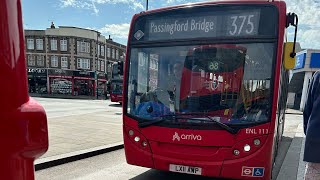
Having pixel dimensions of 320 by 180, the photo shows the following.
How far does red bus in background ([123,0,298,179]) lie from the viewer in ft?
12.6

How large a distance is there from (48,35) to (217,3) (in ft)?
149

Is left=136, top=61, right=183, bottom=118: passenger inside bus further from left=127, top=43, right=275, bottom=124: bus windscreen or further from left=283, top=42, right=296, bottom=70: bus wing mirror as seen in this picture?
left=283, top=42, right=296, bottom=70: bus wing mirror

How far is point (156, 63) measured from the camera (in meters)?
4.57

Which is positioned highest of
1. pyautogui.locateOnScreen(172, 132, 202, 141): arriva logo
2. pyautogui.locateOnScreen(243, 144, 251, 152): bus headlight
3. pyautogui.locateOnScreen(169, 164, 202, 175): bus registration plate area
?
pyautogui.locateOnScreen(172, 132, 202, 141): arriva logo

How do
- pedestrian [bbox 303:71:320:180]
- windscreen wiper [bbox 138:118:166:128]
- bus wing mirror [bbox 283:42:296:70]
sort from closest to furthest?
Answer: pedestrian [bbox 303:71:320:180] → bus wing mirror [bbox 283:42:296:70] → windscreen wiper [bbox 138:118:166:128]

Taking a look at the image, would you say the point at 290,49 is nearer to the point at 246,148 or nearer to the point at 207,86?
the point at 207,86

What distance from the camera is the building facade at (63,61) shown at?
42.7 meters

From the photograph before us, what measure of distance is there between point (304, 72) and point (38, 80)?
38.7 metres

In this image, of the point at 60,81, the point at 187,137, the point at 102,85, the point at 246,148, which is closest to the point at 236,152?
the point at 246,148

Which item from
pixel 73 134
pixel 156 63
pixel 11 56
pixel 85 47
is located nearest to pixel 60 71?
pixel 85 47

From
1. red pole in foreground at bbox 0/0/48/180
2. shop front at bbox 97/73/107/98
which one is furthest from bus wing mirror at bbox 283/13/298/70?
shop front at bbox 97/73/107/98

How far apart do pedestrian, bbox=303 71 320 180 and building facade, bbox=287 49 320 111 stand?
18349mm

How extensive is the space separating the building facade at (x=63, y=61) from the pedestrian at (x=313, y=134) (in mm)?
40705

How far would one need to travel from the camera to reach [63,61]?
43625 millimetres
